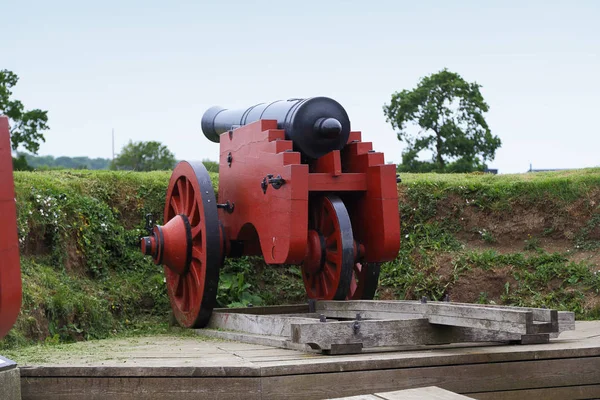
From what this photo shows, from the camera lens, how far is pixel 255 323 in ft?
25.0

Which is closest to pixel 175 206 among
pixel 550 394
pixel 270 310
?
pixel 270 310

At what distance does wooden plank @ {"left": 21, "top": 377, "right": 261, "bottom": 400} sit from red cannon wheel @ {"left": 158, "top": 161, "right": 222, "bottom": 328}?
258 cm

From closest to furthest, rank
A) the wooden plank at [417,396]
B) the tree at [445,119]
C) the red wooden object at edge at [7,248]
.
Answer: the red wooden object at edge at [7,248] → the wooden plank at [417,396] → the tree at [445,119]

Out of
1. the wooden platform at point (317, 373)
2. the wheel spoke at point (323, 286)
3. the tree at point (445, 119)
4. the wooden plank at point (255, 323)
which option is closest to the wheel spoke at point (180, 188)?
the wooden plank at point (255, 323)

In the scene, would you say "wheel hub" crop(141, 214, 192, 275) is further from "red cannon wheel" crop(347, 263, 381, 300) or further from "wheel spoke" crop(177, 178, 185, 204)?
"red cannon wheel" crop(347, 263, 381, 300)

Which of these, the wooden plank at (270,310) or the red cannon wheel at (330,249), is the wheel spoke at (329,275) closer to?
the red cannon wheel at (330,249)

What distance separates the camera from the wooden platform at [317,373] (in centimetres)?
577

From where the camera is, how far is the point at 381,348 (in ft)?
21.7

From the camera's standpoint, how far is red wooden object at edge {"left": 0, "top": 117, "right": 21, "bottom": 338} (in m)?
4.08

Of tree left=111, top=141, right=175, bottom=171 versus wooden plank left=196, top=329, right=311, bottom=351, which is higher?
tree left=111, top=141, right=175, bottom=171

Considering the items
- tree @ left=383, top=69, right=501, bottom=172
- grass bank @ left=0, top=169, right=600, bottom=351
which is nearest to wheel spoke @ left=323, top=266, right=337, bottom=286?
grass bank @ left=0, top=169, right=600, bottom=351

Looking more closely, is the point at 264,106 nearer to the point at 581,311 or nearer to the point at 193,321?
the point at 193,321

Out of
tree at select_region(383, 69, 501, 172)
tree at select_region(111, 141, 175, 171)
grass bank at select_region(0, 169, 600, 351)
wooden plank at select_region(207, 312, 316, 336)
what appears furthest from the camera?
tree at select_region(111, 141, 175, 171)

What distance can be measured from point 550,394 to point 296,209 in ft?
8.62
